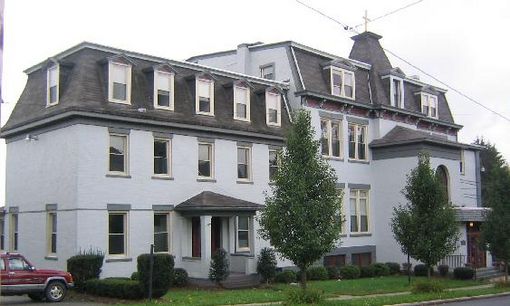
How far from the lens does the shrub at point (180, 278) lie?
25523mm

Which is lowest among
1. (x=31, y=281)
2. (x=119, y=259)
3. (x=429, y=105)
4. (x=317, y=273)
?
(x=317, y=273)

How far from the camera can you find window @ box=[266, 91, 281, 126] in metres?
32.2

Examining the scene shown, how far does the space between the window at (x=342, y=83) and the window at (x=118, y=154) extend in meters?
13.7

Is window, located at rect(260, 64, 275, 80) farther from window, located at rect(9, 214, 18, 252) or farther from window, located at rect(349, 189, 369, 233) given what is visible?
window, located at rect(9, 214, 18, 252)

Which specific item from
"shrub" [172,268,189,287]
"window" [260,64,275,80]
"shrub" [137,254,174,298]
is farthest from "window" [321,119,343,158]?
"shrub" [137,254,174,298]

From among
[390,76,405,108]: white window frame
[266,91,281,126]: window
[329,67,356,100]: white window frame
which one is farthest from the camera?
[390,76,405,108]: white window frame

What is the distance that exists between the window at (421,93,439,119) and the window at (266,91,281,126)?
1297cm

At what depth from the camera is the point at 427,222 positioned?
24.4 m

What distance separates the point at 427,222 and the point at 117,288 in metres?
12.2

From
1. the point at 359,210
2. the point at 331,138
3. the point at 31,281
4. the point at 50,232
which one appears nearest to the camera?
the point at 31,281

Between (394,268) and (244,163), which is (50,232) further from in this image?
Result: (394,268)

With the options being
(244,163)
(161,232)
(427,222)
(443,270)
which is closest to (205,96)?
(244,163)

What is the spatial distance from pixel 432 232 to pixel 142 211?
→ 11.9 meters

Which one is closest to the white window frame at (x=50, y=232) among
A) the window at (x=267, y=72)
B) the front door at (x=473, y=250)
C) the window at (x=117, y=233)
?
the window at (x=117, y=233)
